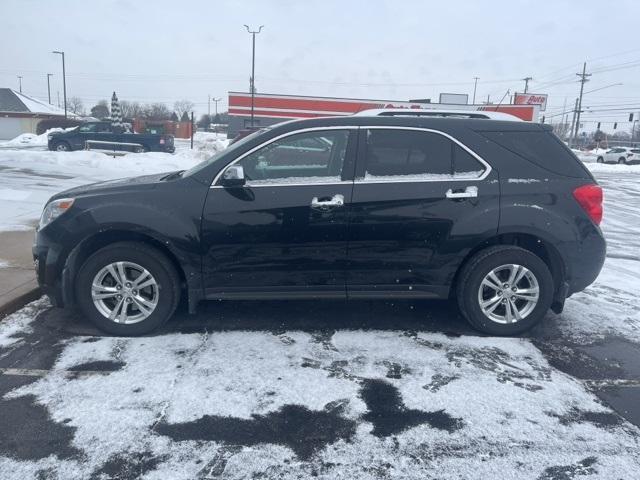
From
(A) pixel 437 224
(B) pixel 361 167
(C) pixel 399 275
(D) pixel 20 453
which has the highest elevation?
(B) pixel 361 167

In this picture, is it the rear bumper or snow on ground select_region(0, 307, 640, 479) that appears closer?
snow on ground select_region(0, 307, 640, 479)

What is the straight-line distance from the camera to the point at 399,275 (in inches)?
176

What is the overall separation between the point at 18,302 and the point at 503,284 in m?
4.36

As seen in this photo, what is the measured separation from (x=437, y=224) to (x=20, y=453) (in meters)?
3.22

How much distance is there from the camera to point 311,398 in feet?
11.5

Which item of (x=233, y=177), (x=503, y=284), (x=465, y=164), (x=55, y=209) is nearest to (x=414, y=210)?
(x=465, y=164)

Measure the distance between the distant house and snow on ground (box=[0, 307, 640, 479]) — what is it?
5669 cm

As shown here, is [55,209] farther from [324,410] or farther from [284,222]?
[324,410]

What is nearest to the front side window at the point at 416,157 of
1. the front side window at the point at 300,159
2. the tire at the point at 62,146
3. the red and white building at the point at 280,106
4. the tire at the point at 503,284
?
the front side window at the point at 300,159

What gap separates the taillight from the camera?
447cm

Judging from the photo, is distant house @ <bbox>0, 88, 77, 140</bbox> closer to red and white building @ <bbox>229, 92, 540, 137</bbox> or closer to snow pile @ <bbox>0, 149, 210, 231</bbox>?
red and white building @ <bbox>229, 92, 540, 137</bbox>

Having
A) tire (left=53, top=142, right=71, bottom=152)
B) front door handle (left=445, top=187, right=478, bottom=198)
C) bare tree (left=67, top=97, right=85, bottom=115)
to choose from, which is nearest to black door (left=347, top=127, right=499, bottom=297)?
front door handle (left=445, top=187, right=478, bottom=198)

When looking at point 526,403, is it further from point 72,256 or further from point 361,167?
point 72,256

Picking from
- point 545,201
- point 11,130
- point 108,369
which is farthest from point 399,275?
point 11,130
